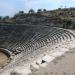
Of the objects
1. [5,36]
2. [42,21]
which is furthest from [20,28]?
[42,21]

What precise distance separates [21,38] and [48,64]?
28315 millimetres

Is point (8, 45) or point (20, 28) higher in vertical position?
point (20, 28)

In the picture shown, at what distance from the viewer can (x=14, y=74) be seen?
12.2 m

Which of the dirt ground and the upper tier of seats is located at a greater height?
the dirt ground

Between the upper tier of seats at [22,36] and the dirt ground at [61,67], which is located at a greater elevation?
the dirt ground at [61,67]

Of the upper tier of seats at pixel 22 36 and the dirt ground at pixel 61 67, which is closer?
the dirt ground at pixel 61 67

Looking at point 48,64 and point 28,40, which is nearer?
point 48,64

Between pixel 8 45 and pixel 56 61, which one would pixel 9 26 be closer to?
pixel 8 45

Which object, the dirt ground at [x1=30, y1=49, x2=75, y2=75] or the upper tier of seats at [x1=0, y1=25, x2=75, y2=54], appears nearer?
the dirt ground at [x1=30, y1=49, x2=75, y2=75]

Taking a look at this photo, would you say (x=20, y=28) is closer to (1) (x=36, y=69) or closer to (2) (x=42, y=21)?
(2) (x=42, y=21)

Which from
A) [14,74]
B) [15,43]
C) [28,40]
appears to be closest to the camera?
[14,74]

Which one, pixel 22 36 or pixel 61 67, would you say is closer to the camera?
pixel 61 67

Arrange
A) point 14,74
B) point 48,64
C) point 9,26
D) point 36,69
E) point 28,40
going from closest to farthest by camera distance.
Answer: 1. point 14,74
2. point 36,69
3. point 48,64
4. point 28,40
5. point 9,26

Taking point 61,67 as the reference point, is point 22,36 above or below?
below
